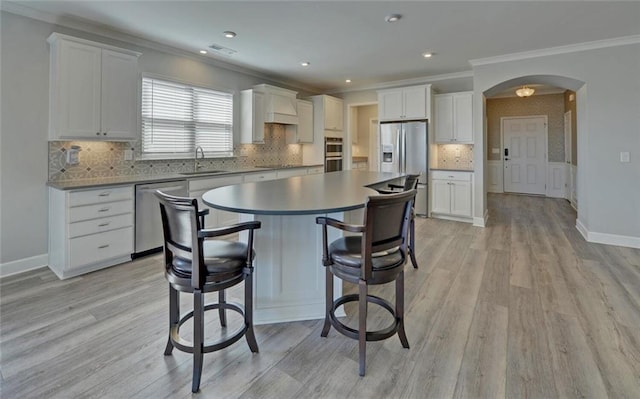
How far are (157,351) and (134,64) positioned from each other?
3.26 meters

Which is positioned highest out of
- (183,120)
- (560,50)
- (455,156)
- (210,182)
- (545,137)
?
(560,50)

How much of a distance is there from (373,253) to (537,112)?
896 cm

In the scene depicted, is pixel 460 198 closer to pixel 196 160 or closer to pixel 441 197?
pixel 441 197

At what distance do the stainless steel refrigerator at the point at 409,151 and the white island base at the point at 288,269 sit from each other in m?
4.10

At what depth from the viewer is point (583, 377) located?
1.75 meters

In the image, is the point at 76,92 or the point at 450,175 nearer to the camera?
the point at 76,92

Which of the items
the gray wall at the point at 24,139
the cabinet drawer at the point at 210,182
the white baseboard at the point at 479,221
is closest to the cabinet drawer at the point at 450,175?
the white baseboard at the point at 479,221

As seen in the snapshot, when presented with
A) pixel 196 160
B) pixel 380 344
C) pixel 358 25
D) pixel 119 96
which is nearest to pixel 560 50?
pixel 358 25

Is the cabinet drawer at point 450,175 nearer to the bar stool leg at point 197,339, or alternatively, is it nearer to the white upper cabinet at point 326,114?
the white upper cabinet at point 326,114

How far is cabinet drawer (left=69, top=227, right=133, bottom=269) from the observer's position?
3.17m

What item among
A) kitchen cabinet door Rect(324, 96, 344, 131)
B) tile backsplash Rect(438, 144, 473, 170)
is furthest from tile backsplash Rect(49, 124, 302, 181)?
tile backsplash Rect(438, 144, 473, 170)

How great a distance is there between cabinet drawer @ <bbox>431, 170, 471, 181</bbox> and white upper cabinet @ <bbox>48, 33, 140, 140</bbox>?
16.1ft

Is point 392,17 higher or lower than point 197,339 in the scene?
higher

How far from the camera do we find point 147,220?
3764mm
